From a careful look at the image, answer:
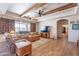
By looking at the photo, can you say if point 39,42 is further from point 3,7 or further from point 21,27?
point 3,7

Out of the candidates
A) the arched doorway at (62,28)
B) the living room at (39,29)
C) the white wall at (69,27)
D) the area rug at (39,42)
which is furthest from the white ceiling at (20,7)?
the area rug at (39,42)

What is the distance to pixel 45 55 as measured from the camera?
2.24 m

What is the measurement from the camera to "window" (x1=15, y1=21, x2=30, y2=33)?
226 centimetres

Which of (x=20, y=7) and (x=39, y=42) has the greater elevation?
(x=20, y=7)

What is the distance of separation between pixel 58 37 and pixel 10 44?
125 centimetres

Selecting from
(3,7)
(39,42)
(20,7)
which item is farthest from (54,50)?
(3,7)

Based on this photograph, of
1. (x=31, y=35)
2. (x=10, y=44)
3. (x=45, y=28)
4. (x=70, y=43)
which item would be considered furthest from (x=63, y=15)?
(x=10, y=44)

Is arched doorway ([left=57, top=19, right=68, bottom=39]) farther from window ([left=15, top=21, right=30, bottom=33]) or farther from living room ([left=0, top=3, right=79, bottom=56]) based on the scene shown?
window ([left=15, top=21, right=30, bottom=33])

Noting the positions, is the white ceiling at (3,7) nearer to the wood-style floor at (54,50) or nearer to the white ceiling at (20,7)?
the white ceiling at (20,7)

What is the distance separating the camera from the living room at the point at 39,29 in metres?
2.17

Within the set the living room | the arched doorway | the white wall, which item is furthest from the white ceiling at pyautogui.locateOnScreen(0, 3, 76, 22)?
the arched doorway

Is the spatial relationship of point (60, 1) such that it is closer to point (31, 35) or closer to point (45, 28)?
point (45, 28)

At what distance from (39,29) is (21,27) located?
1.55 ft

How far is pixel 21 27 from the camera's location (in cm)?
232
